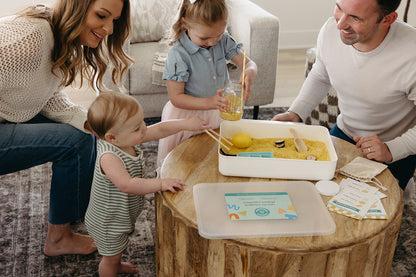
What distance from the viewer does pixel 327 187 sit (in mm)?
1488

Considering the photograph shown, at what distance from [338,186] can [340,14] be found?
755 millimetres

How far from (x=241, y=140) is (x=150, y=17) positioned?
188 cm

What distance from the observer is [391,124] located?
1.95 m

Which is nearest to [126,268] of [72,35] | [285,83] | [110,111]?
[110,111]

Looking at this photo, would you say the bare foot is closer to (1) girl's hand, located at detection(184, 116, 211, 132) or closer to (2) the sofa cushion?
(1) girl's hand, located at detection(184, 116, 211, 132)

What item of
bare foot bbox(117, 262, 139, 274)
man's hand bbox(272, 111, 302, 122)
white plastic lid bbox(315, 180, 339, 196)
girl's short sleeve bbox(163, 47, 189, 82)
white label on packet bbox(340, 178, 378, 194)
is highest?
girl's short sleeve bbox(163, 47, 189, 82)

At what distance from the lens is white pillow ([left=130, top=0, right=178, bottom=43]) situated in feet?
10.6

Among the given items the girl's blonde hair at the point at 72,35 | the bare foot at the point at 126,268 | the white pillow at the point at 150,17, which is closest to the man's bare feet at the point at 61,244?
the bare foot at the point at 126,268

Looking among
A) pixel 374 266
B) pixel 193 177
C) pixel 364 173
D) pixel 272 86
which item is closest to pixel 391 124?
pixel 364 173

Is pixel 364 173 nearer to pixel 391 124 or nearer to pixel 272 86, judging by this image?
pixel 391 124

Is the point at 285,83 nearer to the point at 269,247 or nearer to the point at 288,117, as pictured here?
the point at 288,117

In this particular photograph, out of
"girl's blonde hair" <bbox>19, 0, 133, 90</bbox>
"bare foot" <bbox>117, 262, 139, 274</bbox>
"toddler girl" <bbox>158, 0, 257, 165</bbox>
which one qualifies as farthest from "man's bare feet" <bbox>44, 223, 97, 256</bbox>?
"girl's blonde hair" <bbox>19, 0, 133, 90</bbox>

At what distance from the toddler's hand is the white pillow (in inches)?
78.2

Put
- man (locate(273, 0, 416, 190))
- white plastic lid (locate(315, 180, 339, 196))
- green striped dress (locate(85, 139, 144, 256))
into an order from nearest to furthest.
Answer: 1. white plastic lid (locate(315, 180, 339, 196))
2. green striped dress (locate(85, 139, 144, 256))
3. man (locate(273, 0, 416, 190))
